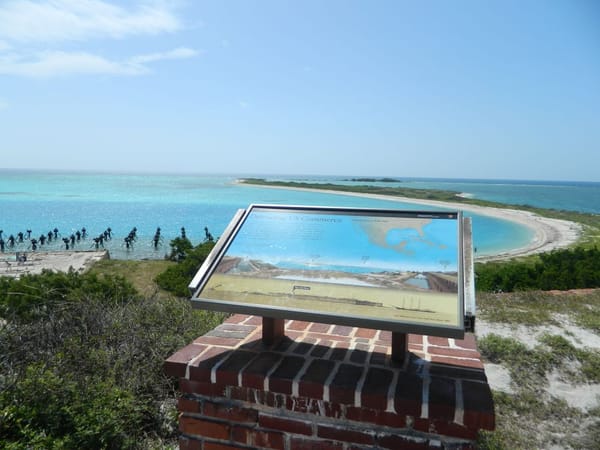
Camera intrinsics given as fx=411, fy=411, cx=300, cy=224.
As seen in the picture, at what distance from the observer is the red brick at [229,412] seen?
1761mm

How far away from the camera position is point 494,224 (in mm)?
44125

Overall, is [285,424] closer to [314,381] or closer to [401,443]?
[314,381]

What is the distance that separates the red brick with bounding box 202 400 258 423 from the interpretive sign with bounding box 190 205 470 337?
0.42 metres

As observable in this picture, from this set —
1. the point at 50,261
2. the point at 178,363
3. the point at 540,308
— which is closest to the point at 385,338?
the point at 178,363

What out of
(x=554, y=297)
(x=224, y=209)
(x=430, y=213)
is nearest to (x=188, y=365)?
(x=430, y=213)

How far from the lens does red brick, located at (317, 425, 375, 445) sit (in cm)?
162

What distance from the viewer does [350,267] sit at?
73.7 inches

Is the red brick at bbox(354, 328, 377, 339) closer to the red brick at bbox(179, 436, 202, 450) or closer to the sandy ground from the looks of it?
the red brick at bbox(179, 436, 202, 450)

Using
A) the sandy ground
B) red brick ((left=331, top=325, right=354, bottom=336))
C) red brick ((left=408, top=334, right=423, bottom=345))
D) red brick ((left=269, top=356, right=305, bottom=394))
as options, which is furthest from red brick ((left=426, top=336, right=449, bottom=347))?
the sandy ground

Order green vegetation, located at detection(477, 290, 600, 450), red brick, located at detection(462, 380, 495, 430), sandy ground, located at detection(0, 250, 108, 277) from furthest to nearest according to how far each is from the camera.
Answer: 1. sandy ground, located at detection(0, 250, 108, 277)
2. green vegetation, located at detection(477, 290, 600, 450)
3. red brick, located at detection(462, 380, 495, 430)

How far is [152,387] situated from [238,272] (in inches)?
70.5

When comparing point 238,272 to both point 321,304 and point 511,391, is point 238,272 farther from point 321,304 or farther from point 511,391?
point 511,391

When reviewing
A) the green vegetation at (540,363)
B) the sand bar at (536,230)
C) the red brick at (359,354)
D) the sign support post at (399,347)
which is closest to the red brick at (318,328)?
the red brick at (359,354)

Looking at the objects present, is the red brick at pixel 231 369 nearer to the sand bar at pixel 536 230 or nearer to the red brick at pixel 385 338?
the red brick at pixel 385 338
